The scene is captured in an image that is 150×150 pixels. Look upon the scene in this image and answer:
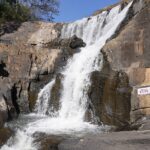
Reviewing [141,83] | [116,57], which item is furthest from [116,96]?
[116,57]

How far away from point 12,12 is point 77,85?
1718 centimetres

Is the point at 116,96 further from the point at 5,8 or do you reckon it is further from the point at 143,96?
the point at 5,8

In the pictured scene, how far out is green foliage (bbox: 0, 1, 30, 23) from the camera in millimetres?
35475

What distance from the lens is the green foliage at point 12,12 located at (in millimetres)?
35475

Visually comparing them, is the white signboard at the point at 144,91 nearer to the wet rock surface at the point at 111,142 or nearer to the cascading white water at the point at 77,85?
the cascading white water at the point at 77,85

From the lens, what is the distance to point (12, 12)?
119 ft

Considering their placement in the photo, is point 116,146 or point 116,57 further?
point 116,57

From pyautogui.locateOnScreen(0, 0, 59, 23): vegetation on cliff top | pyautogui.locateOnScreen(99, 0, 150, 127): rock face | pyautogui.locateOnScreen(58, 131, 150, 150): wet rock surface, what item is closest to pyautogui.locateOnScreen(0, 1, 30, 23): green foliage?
pyautogui.locateOnScreen(0, 0, 59, 23): vegetation on cliff top

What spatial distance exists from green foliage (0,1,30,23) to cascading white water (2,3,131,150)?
7.87 m

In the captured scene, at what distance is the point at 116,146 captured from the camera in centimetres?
1203

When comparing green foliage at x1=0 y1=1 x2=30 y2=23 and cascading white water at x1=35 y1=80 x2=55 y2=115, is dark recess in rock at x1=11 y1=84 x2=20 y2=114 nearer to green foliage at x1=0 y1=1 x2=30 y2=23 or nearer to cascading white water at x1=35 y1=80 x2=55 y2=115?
cascading white water at x1=35 y1=80 x2=55 y2=115

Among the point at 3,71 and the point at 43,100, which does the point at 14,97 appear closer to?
the point at 43,100

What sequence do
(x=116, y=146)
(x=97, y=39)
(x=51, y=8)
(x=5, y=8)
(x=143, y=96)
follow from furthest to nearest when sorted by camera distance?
1. (x=51, y=8)
2. (x=5, y=8)
3. (x=97, y=39)
4. (x=143, y=96)
5. (x=116, y=146)

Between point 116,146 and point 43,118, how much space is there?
8.29 m
